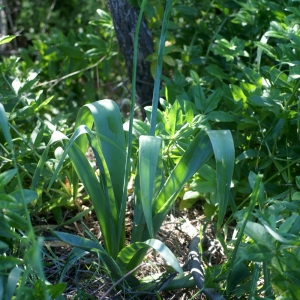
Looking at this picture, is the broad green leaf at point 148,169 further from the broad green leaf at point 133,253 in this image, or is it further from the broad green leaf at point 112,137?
the broad green leaf at point 112,137

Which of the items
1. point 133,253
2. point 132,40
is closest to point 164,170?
point 133,253

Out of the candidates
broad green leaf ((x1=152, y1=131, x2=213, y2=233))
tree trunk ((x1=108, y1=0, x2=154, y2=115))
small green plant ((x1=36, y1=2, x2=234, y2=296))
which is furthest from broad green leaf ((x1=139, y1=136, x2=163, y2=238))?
tree trunk ((x1=108, y1=0, x2=154, y2=115))

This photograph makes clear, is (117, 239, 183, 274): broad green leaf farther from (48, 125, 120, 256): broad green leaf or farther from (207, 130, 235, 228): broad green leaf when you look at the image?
(207, 130, 235, 228): broad green leaf

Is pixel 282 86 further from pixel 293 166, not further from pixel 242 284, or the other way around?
pixel 242 284

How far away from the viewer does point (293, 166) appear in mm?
1789

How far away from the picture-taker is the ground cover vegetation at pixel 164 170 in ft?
4.10

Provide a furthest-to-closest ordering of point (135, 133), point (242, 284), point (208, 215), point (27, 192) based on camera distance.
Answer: point (208, 215) < point (135, 133) < point (242, 284) < point (27, 192)

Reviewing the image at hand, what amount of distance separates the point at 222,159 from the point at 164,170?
406 millimetres

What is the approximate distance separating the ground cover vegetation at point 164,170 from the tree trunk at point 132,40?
0.05m

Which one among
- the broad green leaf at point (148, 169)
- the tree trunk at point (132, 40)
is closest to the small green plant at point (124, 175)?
the broad green leaf at point (148, 169)

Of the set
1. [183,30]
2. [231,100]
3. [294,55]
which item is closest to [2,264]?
[231,100]

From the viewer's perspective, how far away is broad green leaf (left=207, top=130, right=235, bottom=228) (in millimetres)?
1326

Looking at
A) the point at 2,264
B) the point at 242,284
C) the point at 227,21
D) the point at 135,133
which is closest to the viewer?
the point at 2,264

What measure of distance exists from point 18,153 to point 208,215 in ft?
1.99
